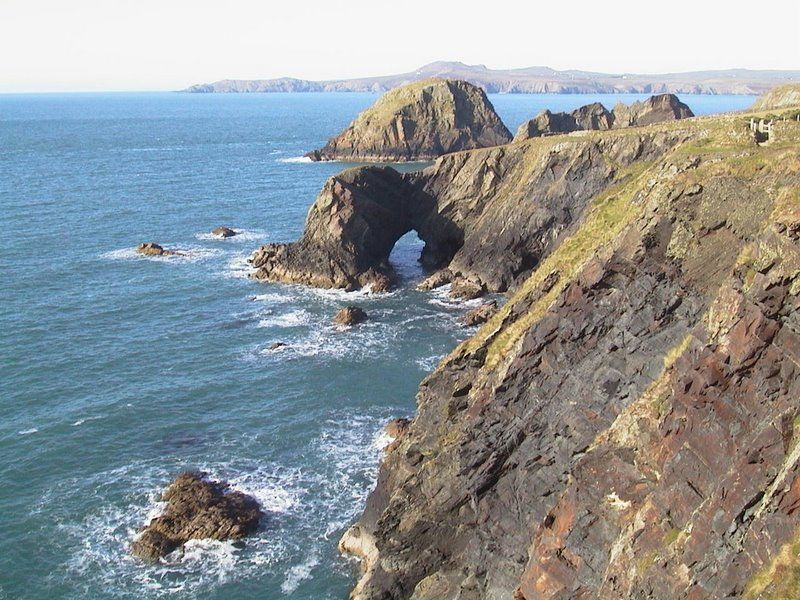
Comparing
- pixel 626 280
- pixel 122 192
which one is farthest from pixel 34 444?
pixel 122 192

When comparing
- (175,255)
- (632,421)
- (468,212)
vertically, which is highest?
(632,421)

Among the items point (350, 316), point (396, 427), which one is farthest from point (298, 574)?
point (350, 316)

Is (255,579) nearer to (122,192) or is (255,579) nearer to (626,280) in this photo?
(626,280)

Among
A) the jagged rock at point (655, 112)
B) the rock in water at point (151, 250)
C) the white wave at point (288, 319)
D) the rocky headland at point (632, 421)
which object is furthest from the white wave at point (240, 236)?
the jagged rock at point (655, 112)

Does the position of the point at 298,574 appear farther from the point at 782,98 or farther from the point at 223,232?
the point at 782,98

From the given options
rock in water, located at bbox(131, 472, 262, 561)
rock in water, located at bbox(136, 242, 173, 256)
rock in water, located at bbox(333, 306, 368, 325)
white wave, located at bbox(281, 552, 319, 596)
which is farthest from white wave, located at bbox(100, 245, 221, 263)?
white wave, located at bbox(281, 552, 319, 596)

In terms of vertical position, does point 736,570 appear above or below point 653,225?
below
